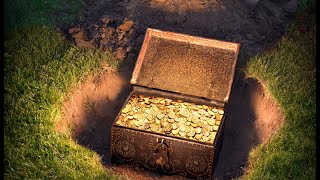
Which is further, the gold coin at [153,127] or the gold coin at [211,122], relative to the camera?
the gold coin at [211,122]

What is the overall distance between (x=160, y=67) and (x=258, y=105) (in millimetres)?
1590

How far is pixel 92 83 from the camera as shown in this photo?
788cm

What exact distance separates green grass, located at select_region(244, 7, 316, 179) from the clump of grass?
2.09 m

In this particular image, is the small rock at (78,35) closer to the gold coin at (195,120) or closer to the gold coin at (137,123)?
the gold coin at (137,123)

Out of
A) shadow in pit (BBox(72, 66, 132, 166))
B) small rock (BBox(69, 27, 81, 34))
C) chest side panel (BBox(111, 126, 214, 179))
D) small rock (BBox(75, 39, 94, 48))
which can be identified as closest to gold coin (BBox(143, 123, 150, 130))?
chest side panel (BBox(111, 126, 214, 179))

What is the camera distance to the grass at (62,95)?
6586 millimetres

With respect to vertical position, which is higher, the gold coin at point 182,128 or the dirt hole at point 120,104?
the gold coin at point 182,128

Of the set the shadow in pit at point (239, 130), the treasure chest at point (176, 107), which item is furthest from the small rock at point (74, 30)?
the shadow in pit at point (239, 130)

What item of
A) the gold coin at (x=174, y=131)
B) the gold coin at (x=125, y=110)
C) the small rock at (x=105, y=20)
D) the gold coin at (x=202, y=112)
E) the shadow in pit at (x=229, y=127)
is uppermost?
the small rock at (x=105, y=20)

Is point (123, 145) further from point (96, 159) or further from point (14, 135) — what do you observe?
point (14, 135)

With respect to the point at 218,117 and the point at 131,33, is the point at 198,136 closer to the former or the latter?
the point at 218,117

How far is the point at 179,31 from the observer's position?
8.68 meters

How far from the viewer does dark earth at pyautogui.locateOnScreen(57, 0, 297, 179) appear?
7324 mm

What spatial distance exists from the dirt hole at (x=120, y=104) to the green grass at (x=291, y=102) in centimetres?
17
